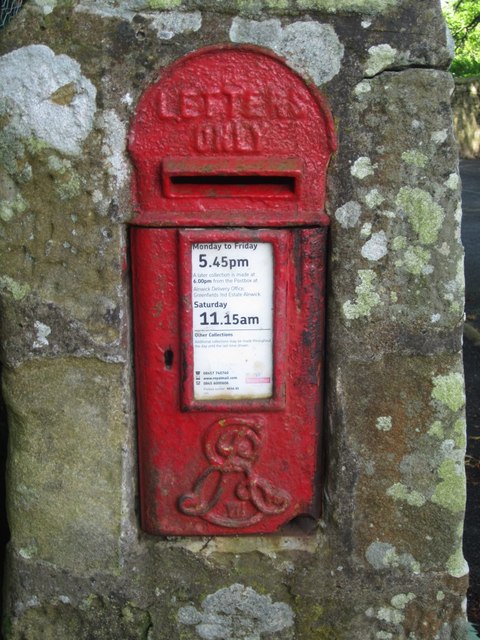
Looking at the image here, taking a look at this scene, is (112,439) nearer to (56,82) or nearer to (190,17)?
(56,82)

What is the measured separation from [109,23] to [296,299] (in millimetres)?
838

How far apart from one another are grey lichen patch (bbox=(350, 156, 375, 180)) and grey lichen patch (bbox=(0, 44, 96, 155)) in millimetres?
675

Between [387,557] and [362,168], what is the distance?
3.60ft

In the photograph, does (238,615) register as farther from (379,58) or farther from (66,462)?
(379,58)

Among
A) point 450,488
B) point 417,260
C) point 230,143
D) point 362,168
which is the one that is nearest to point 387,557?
point 450,488

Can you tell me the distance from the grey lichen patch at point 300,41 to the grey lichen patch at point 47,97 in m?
0.41

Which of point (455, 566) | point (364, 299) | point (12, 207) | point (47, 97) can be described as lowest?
point (455, 566)

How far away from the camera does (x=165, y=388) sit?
2.00m

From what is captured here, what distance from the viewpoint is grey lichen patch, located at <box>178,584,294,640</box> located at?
2102mm

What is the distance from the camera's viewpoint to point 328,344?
1984 mm

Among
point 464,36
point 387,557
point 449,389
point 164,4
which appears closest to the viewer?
point 164,4

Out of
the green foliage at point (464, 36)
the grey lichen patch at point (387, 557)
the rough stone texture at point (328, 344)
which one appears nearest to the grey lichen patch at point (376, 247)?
the rough stone texture at point (328, 344)

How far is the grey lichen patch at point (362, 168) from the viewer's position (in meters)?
1.85

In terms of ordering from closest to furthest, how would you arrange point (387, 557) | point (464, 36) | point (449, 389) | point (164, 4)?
point (164, 4) → point (449, 389) → point (387, 557) → point (464, 36)
